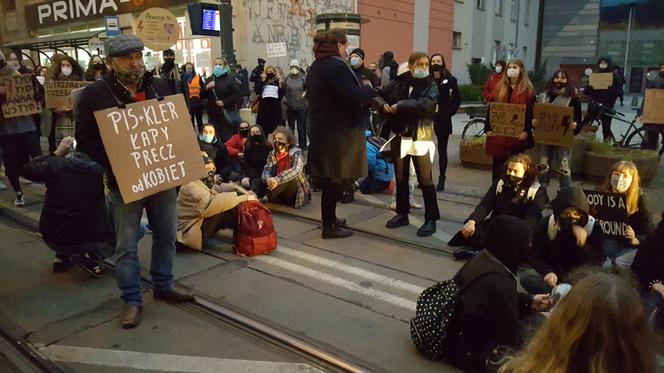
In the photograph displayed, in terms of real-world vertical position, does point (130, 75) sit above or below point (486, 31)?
below

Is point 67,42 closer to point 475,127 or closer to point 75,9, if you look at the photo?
point 75,9

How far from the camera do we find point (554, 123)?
604cm

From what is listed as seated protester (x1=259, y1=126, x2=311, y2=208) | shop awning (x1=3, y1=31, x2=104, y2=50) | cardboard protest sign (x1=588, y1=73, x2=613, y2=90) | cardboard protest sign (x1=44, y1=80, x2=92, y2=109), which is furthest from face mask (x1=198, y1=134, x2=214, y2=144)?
shop awning (x1=3, y1=31, x2=104, y2=50)

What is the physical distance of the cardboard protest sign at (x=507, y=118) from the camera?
19.8 ft

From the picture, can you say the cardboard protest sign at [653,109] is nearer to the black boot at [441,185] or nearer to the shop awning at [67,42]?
the black boot at [441,185]

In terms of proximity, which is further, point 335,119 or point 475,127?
point 475,127

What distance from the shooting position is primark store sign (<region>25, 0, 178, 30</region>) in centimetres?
2068

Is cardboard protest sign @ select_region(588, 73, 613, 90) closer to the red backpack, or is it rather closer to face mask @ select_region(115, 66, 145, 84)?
the red backpack

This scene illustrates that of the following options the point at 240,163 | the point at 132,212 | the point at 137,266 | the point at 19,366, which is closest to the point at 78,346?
the point at 19,366

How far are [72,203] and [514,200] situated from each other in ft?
12.1

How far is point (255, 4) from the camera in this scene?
58.6ft

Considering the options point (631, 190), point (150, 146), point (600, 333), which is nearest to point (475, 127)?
point (631, 190)

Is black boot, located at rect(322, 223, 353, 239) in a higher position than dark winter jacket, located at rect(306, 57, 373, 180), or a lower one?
lower

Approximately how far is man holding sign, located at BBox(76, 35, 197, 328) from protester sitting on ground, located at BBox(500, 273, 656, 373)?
2.73 metres
